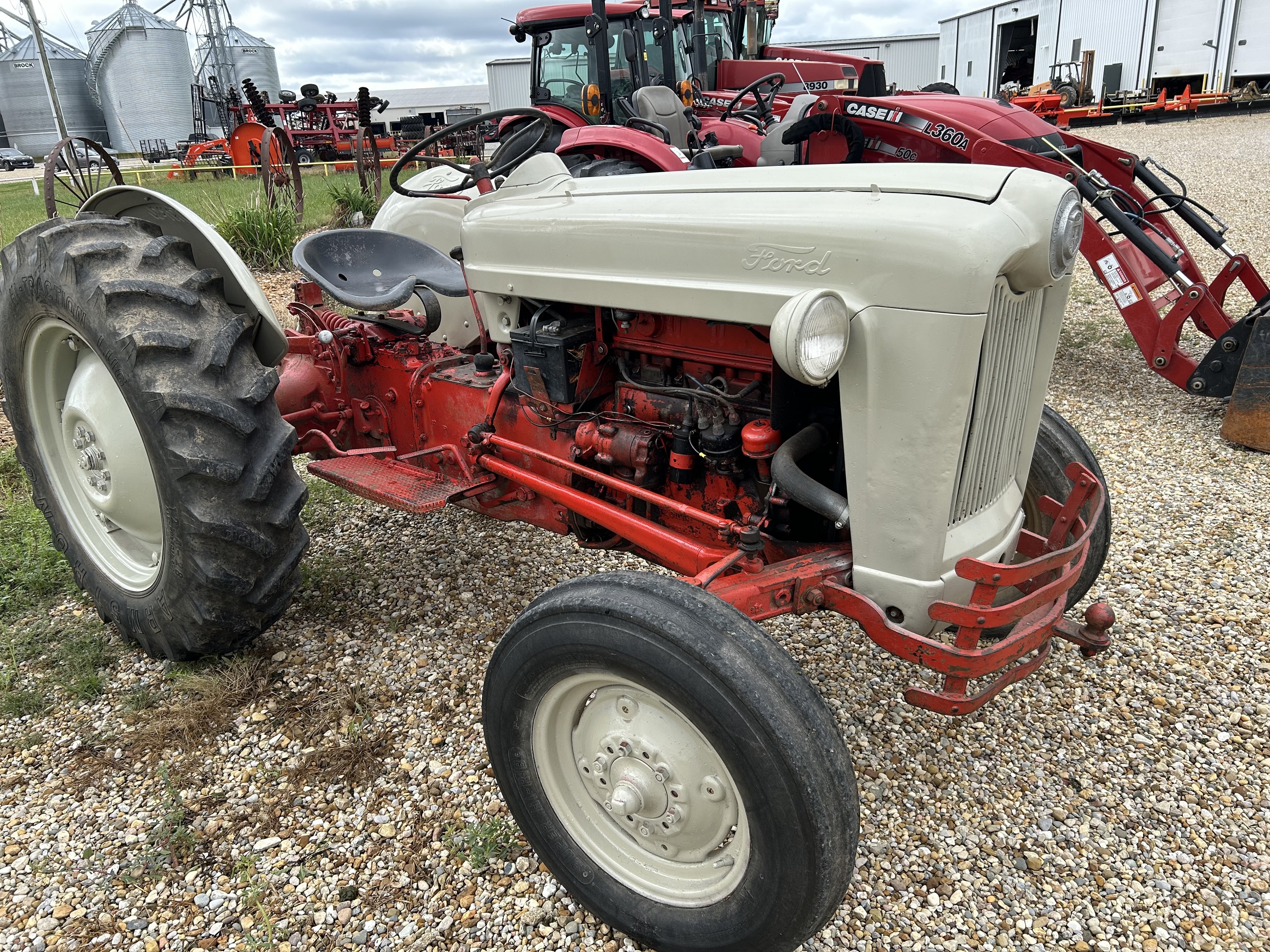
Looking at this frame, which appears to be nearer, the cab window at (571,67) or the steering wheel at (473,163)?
the steering wheel at (473,163)

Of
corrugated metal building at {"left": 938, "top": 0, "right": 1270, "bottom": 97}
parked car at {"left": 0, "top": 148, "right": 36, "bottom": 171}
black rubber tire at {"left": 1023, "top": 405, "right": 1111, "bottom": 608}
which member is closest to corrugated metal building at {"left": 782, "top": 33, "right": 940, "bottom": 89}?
corrugated metal building at {"left": 938, "top": 0, "right": 1270, "bottom": 97}

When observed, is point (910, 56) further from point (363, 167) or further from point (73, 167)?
point (73, 167)

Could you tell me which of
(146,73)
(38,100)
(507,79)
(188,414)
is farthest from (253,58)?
(188,414)

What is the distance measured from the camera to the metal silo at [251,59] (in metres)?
39.3

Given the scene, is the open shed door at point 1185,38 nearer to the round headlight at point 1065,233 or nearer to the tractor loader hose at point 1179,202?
the tractor loader hose at point 1179,202

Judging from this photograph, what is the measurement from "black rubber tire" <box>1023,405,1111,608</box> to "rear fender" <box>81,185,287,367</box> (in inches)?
92.6

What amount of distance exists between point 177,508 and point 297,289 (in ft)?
4.81

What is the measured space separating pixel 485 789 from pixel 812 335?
4.98 feet

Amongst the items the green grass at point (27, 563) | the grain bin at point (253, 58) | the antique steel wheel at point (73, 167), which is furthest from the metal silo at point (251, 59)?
the green grass at point (27, 563)

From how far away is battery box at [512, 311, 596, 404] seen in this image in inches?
92.7

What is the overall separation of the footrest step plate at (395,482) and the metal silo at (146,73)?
41.4 m

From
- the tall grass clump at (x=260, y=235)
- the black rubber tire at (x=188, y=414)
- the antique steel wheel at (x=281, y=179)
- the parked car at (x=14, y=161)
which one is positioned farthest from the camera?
the parked car at (x=14, y=161)

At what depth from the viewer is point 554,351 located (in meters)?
2.37

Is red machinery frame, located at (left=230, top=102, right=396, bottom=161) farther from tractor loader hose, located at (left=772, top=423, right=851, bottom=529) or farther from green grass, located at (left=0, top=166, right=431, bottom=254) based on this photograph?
tractor loader hose, located at (left=772, top=423, right=851, bottom=529)
